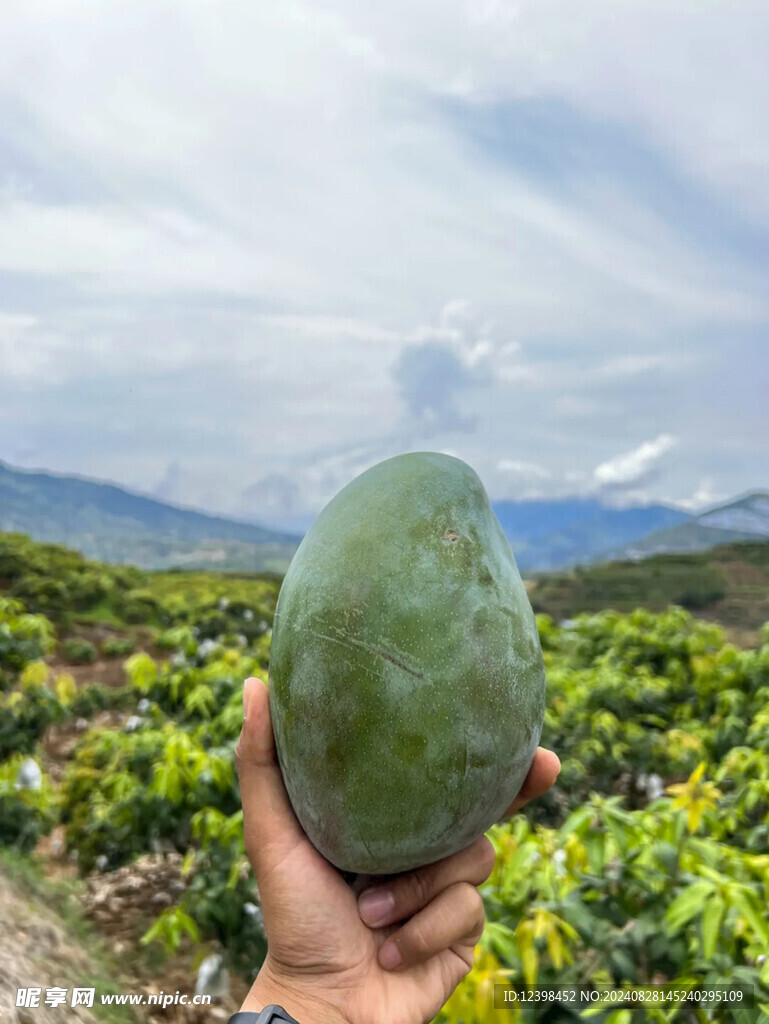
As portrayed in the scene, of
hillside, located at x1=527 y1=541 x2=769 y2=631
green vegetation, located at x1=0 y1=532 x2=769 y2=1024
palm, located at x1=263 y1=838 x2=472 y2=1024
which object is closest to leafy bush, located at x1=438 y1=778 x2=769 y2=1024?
green vegetation, located at x1=0 y1=532 x2=769 y2=1024

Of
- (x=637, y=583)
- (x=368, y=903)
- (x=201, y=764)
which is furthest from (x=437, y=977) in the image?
(x=637, y=583)

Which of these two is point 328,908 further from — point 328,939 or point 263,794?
point 263,794

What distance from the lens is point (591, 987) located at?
1.86 metres

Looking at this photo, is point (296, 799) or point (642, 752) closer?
point (296, 799)

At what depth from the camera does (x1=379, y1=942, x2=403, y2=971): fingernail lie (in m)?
1.35

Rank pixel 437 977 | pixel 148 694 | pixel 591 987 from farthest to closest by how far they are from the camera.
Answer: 1. pixel 148 694
2. pixel 591 987
3. pixel 437 977

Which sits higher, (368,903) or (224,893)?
(368,903)

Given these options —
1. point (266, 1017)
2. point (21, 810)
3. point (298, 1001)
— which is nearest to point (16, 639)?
point (21, 810)

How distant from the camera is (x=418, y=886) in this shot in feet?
4.37

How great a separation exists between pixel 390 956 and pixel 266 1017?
26cm

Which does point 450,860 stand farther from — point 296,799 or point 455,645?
point 455,645

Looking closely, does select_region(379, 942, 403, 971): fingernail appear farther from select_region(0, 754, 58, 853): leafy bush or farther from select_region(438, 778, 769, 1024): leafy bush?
select_region(0, 754, 58, 853): leafy bush

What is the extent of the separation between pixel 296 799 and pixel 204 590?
5.44m

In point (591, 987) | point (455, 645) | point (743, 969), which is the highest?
point (455, 645)
